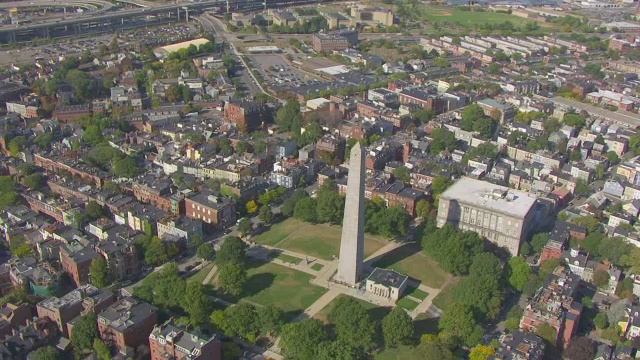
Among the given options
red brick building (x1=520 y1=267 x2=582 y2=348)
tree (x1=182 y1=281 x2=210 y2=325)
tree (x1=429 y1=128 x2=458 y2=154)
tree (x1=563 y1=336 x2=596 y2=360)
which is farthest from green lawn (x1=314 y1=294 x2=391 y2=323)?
tree (x1=429 y1=128 x2=458 y2=154)

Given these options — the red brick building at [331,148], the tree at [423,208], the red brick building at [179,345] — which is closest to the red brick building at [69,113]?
the red brick building at [331,148]

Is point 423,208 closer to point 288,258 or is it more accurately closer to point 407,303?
point 407,303

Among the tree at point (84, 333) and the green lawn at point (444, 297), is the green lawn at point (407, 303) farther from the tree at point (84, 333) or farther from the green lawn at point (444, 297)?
the tree at point (84, 333)

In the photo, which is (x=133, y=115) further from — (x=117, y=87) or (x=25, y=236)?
(x=25, y=236)

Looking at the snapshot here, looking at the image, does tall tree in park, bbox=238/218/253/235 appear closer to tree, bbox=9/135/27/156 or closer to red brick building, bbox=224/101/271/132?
red brick building, bbox=224/101/271/132

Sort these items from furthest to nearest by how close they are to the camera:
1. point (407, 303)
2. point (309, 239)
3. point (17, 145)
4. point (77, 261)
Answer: point (17, 145) < point (309, 239) < point (407, 303) < point (77, 261)

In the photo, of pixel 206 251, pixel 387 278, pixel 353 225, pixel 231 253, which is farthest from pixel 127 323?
pixel 387 278

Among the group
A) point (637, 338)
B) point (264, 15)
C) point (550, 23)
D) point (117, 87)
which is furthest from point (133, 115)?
point (550, 23)
